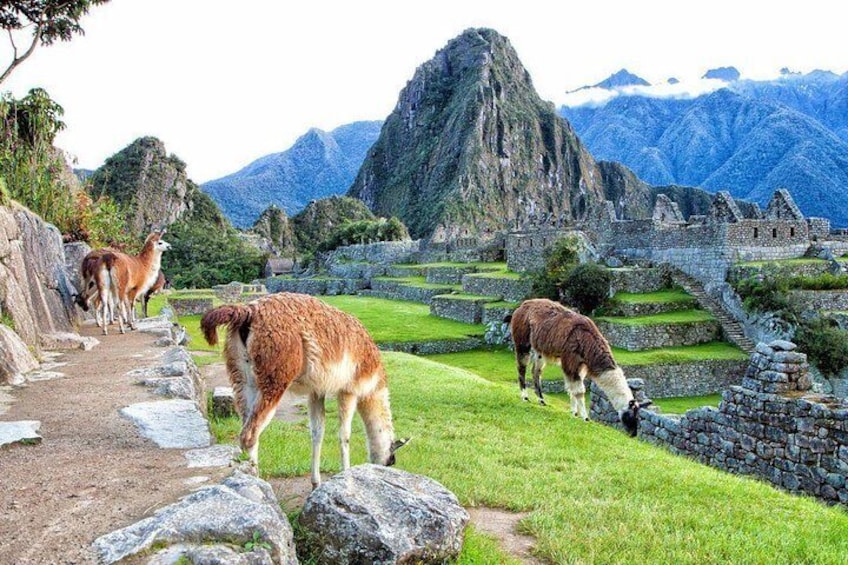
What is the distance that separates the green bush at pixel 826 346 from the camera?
57.4ft

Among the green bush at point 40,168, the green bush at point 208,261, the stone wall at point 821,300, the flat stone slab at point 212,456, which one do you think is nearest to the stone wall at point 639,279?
the stone wall at point 821,300

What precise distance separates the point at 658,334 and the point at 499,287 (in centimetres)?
1005

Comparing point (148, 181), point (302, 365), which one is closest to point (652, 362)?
point (302, 365)

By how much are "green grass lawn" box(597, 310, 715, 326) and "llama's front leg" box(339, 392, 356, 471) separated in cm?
1735

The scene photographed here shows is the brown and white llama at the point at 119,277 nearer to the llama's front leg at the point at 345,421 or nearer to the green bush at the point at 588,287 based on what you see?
the llama's front leg at the point at 345,421

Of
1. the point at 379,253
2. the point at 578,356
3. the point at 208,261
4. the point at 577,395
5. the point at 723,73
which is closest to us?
the point at 578,356

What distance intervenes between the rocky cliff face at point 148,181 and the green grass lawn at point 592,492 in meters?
122

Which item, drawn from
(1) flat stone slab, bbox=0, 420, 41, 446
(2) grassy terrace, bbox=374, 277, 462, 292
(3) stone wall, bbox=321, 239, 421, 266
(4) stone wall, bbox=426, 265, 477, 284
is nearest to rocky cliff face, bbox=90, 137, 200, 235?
(3) stone wall, bbox=321, 239, 421, 266

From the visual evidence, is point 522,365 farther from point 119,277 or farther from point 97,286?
point 97,286

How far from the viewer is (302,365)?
15.6 ft

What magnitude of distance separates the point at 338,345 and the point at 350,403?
1.84 ft

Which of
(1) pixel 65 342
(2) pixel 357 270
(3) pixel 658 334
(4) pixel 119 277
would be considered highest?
(4) pixel 119 277

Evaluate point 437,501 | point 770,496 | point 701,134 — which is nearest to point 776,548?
point 770,496

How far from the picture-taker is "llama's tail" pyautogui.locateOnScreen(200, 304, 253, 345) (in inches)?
175
